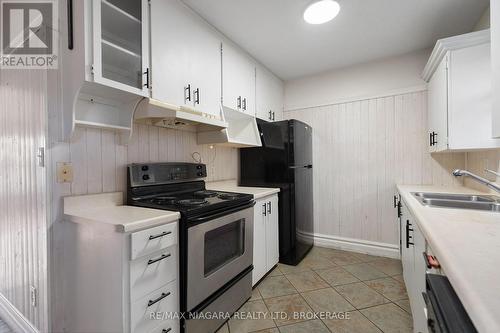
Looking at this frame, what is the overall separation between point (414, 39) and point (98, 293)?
3.54 meters

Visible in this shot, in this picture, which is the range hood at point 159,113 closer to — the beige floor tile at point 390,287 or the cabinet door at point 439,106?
the cabinet door at point 439,106

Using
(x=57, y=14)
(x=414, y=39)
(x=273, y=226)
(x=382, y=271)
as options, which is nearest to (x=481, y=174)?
→ (x=382, y=271)

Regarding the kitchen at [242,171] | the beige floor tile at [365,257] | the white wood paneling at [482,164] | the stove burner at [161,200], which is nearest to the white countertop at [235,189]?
the kitchen at [242,171]

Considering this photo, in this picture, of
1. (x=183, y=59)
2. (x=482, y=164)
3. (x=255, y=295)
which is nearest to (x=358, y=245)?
(x=482, y=164)

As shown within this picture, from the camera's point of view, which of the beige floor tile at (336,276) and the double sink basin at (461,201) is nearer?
the double sink basin at (461,201)

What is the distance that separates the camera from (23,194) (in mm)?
1600

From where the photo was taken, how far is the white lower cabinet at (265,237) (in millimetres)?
2197

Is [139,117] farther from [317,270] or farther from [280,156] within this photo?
[317,270]

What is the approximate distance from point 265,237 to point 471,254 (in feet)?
5.81

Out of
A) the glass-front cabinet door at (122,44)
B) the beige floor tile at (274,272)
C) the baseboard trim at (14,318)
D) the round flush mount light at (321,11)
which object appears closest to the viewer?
the glass-front cabinet door at (122,44)

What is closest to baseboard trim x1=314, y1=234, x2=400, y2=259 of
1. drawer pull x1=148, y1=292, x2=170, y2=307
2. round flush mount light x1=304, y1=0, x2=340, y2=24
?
drawer pull x1=148, y1=292, x2=170, y2=307

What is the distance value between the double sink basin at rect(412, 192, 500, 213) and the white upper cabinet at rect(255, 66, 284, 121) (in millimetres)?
1909

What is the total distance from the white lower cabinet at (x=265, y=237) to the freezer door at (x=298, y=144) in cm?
50

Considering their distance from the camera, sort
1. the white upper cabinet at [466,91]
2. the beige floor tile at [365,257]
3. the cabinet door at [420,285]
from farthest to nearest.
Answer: the beige floor tile at [365,257] → the white upper cabinet at [466,91] → the cabinet door at [420,285]
